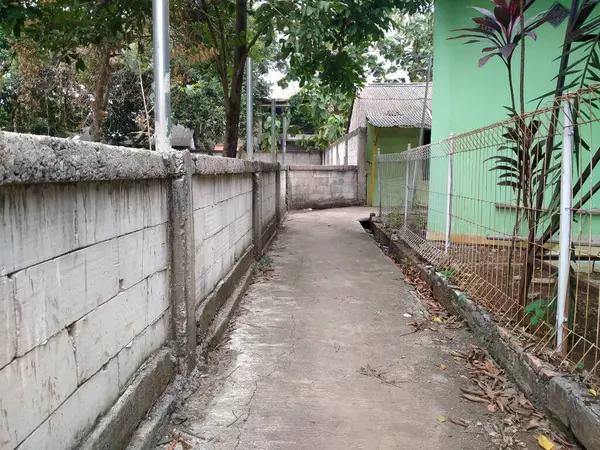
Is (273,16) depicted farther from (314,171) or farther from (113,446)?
(314,171)

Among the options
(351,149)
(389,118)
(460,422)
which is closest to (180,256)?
(460,422)

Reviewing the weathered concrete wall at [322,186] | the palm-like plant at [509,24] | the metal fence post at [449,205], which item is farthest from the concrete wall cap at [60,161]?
the weathered concrete wall at [322,186]

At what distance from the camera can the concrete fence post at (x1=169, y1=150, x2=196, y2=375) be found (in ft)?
10.1

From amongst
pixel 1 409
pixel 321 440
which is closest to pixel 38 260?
pixel 1 409

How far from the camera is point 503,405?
306cm

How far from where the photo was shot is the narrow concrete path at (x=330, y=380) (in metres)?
2.70

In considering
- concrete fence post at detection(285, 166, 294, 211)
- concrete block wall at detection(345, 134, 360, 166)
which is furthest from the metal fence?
concrete block wall at detection(345, 134, 360, 166)

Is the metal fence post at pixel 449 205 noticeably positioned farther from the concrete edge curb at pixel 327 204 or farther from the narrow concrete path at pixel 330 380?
the concrete edge curb at pixel 327 204

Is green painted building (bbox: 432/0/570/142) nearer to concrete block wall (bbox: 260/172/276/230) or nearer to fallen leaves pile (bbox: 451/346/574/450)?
concrete block wall (bbox: 260/172/276/230)

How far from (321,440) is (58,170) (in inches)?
75.9

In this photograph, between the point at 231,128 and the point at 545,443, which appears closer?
the point at 545,443

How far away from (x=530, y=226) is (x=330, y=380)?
1852 mm

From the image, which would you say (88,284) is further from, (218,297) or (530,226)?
(530,226)

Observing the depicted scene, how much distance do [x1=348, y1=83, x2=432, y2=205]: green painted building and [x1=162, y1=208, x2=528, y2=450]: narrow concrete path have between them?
999 centimetres
